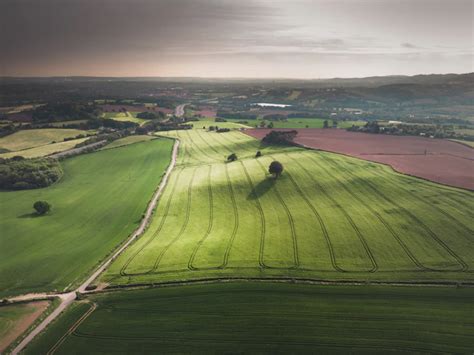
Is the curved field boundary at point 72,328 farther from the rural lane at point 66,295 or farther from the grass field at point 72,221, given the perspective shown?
the grass field at point 72,221

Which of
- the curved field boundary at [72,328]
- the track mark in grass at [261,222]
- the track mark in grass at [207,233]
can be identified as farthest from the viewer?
the track mark in grass at [207,233]

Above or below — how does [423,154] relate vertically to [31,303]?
above

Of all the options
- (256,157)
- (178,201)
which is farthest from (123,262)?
(256,157)

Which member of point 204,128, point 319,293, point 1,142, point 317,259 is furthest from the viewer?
point 204,128

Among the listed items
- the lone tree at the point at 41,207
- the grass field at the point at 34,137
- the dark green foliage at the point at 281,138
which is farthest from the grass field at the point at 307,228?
the grass field at the point at 34,137

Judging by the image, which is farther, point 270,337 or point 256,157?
point 256,157

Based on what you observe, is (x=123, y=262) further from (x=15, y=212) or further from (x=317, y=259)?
(x=15, y=212)
